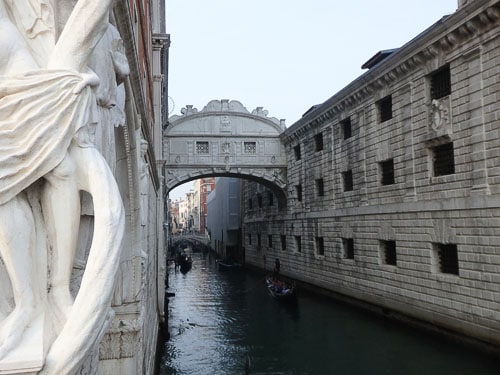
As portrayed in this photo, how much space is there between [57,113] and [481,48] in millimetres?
10264

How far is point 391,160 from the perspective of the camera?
1332 cm

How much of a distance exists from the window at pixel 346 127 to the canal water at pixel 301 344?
19.4 feet

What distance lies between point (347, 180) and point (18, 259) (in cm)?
1518

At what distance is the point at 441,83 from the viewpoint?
11.3m

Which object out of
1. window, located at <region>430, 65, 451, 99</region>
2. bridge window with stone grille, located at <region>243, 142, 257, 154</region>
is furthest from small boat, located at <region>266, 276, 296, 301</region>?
window, located at <region>430, 65, 451, 99</region>

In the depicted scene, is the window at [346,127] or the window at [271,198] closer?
the window at [346,127]

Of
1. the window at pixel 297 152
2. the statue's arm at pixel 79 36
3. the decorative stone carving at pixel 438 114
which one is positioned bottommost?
the statue's arm at pixel 79 36

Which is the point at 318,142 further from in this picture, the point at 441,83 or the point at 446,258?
the point at 446,258

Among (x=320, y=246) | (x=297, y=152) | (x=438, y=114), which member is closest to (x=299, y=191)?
(x=297, y=152)

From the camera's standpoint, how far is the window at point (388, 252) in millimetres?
13336

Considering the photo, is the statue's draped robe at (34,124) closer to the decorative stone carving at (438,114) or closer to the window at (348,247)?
the decorative stone carving at (438,114)

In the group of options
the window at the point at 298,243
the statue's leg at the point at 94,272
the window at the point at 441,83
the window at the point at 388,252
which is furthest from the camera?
the window at the point at 298,243

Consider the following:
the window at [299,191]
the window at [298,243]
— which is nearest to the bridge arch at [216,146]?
the window at [299,191]

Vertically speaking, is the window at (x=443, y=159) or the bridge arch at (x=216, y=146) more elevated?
the bridge arch at (x=216, y=146)
